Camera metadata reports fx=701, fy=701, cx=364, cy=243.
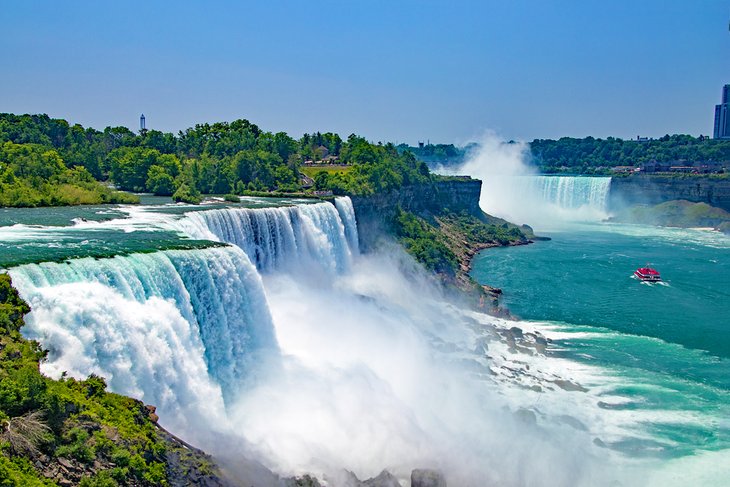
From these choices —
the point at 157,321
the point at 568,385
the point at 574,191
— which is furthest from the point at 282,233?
the point at 574,191

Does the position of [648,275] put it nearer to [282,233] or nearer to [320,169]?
[282,233]

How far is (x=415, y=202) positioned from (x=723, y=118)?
129 m

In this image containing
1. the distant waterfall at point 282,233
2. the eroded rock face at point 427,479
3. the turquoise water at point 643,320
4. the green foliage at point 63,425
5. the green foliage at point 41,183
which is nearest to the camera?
the green foliage at point 63,425

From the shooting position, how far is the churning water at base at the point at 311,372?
14.5 meters

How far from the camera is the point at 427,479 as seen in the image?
15320mm

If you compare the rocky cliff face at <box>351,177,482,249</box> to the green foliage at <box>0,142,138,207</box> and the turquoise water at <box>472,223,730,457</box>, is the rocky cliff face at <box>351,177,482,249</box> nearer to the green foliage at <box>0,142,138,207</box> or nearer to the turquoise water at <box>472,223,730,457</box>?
the turquoise water at <box>472,223,730,457</box>

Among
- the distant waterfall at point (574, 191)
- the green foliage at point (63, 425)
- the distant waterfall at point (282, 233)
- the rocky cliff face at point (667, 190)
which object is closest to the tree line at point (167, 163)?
the distant waterfall at point (282, 233)

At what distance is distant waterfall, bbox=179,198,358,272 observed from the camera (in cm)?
2652

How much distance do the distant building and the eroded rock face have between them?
6330 inches

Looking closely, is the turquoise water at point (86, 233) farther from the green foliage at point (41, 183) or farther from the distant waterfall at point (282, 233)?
the distant waterfall at point (282, 233)

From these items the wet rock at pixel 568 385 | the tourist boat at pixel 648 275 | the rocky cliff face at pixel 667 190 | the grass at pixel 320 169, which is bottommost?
the wet rock at pixel 568 385

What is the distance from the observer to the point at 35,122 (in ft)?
174

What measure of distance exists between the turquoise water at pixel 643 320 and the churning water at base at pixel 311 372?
0.60 m

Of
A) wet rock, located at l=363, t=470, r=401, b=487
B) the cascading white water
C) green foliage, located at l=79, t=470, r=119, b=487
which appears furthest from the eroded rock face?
the cascading white water
